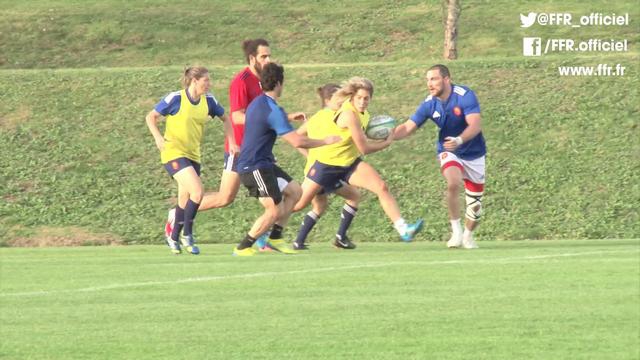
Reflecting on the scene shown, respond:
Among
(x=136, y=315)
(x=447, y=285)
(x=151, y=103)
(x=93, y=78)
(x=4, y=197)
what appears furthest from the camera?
(x=93, y=78)

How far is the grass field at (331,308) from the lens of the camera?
901cm

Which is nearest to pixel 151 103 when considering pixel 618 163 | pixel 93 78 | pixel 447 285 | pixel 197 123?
pixel 93 78

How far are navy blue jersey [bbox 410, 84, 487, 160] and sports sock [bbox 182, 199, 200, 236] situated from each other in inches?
108

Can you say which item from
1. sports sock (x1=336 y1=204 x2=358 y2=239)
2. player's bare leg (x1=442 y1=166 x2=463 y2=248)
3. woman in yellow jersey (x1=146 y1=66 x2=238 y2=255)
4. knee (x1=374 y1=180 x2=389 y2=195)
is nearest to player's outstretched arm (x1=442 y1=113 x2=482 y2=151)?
player's bare leg (x1=442 y1=166 x2=463 y2=248)

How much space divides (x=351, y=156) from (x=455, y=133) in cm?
125

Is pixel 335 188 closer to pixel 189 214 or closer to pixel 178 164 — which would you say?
pixel 189 214

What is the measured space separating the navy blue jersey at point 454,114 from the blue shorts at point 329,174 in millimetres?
1035

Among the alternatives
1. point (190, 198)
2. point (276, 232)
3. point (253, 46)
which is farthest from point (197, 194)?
point (253, 46)

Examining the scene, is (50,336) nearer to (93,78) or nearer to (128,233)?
(128,233)

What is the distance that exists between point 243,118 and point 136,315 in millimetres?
6429

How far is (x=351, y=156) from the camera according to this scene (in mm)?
17609

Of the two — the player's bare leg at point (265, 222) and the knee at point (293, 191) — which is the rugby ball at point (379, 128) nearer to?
the knee at point (293, 191)

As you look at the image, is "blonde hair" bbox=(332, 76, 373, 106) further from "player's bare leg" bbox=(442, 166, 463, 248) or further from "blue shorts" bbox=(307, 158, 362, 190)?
"player's bare leg" bbox=(442, 166, 463, 248)

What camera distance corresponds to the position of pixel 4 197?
24641mm
